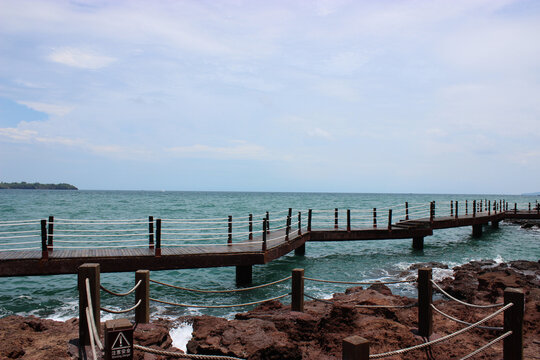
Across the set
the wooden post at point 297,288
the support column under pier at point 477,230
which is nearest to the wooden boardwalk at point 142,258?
the wooden post at point 297,288

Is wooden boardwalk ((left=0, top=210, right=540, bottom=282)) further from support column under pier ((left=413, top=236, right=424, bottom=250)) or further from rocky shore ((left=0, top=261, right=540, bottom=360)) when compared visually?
support column under pier ((left=413, top=236, right=424, bottom=250))

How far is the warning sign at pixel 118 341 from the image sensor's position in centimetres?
400

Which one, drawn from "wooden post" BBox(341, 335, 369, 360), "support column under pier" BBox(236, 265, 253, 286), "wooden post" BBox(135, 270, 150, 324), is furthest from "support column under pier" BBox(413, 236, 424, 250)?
"wooden post" BBox(341, 335, 369, 360)

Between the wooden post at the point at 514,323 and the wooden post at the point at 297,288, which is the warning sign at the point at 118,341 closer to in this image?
the wooden post at the point at 297,288

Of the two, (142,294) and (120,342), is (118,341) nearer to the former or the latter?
(120,342)

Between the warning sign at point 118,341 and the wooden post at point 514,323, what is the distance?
5094mm

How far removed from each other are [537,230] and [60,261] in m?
39.1

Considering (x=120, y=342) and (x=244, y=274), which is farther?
(x=244, y=274)

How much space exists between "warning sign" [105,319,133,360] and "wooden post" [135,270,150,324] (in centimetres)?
307

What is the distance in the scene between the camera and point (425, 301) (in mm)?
6816

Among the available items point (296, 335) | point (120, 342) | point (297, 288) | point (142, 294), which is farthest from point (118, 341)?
point (297, 288)

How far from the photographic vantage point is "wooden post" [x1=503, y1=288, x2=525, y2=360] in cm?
559

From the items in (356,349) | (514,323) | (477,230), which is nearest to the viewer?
(356,349)

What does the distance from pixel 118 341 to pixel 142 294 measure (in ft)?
10.8
